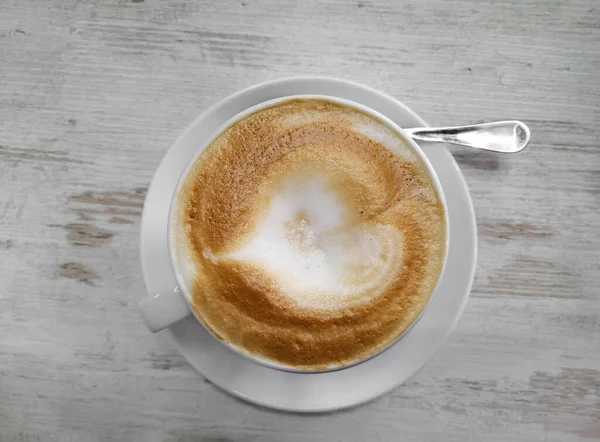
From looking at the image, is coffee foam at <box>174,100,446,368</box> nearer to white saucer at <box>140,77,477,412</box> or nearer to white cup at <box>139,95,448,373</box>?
white cup at <box>139,95,448,373</box>

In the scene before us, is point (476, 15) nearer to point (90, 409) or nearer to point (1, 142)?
point (1, 142)

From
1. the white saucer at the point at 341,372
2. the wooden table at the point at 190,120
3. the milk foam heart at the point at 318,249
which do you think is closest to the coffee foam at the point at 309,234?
the milk foam heart at the point at 318,249

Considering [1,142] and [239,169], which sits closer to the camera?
[239,169]

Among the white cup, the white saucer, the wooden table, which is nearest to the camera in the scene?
the white cup

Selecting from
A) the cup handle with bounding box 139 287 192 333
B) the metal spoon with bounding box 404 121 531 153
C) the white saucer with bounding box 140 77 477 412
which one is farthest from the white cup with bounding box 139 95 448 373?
the metal spoon with bounding box 404 121 531 153

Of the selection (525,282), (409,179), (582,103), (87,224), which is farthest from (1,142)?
(582,103)

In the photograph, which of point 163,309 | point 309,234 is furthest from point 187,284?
point 309,234

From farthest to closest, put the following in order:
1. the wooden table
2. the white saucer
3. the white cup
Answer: the wooden table < the white saucer < the white cup
